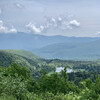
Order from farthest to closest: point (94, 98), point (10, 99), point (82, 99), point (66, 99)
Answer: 1. point (94, 98)
2. point (10, 99)
3. point (82, 99)
4. point (66, 99)

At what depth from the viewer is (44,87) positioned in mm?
54625

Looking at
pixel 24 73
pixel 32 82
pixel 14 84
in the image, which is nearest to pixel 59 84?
pixel 32 82

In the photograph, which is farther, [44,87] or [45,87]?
[44,87]

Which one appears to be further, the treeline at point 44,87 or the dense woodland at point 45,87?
the dense woodland at point 45,87

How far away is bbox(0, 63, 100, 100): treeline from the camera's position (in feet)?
60.4

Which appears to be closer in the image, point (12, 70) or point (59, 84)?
point (59, 84)

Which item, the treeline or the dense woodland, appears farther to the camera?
the dense woodland

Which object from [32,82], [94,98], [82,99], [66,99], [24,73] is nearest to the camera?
[66,99]

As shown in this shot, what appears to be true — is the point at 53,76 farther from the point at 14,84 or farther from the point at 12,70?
the point at 14,84

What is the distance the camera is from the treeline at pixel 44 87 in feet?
60.4

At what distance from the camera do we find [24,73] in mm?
66750

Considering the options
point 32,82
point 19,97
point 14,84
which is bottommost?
point 32,82

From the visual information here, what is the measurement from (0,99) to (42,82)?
38757 mm

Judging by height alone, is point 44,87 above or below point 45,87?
below
